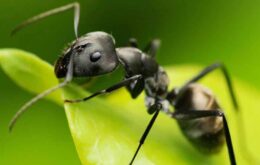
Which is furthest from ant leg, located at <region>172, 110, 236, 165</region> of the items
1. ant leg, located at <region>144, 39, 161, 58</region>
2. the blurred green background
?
the blurred green background

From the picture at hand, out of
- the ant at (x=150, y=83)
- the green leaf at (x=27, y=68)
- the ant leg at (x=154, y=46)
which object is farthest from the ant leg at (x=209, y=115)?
the green leaf at (x=27, y=68)

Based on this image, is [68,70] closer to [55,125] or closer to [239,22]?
[55,125]

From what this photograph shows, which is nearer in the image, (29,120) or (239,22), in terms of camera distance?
(29,120)

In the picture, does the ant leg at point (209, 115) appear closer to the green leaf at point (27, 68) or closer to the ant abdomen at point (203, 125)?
the ant abdomen at point (203, 125)

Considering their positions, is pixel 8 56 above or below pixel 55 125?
above

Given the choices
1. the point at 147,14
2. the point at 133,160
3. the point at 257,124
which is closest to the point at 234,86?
the point at 257,124

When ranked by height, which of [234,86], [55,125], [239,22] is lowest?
[55,125]

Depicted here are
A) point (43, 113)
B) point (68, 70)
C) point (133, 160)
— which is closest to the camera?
point (133, 160)

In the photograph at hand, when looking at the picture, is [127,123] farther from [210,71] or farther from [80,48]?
[210,71]
